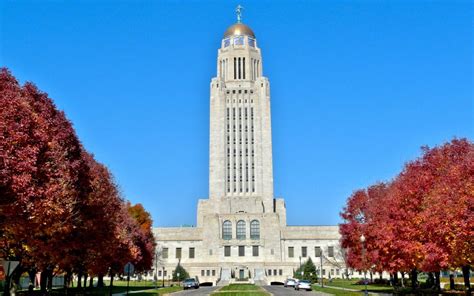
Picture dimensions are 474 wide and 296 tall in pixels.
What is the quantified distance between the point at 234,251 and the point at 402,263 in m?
63.0

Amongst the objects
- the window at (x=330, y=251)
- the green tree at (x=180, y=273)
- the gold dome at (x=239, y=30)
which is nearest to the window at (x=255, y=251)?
the green tree at (x=180, y=273)

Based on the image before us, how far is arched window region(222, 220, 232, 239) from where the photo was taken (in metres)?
102

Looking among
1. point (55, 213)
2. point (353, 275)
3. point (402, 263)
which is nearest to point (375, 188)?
point (402, 263)

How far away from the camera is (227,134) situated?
10794 cm

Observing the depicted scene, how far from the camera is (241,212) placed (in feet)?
336

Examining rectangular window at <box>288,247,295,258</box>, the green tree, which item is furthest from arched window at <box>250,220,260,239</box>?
the green tree

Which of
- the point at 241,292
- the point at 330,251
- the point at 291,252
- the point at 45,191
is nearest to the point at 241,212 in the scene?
the point at 291,252

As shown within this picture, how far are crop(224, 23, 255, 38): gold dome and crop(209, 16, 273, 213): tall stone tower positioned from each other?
3983 millimetres

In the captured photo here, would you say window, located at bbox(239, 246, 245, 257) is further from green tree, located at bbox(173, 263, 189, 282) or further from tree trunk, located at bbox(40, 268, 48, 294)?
tree trunk, located at bbox(40, 268, 48, 294)

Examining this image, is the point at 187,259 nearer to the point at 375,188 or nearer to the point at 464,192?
the point at 375,188

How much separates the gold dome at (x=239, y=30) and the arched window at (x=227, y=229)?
4155 centimetres

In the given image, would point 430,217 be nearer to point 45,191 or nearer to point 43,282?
point 45,191

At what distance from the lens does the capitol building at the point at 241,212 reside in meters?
99.3

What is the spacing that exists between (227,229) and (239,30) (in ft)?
143
